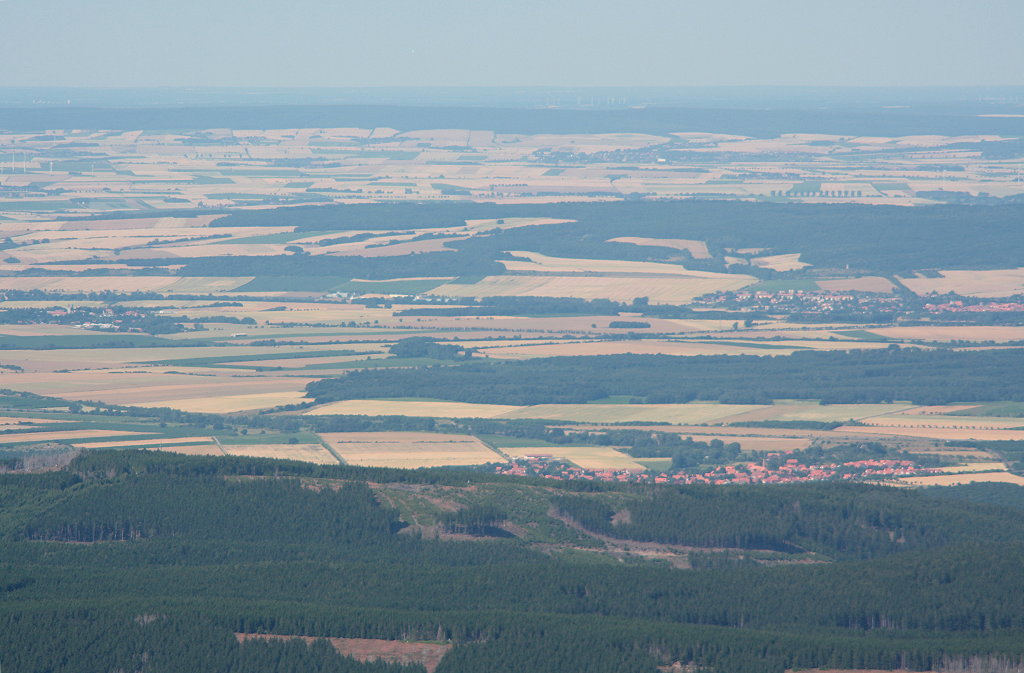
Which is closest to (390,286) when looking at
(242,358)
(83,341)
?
(83,341)

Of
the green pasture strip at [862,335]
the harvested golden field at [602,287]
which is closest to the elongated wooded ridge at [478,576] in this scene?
the green pasture strip at [862,335]

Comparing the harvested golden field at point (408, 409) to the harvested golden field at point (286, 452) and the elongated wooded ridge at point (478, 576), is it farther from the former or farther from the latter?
the elongated wooded ridge at point (478, 576)

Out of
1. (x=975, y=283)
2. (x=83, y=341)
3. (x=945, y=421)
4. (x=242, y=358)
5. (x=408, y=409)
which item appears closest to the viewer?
(x=945, y=421)

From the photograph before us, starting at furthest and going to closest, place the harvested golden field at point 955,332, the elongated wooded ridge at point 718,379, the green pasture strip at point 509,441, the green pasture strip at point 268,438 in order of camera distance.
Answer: the harvested golden field at point 955,332, the elongated wooded ridge at point 718,379, the green pasture strip at point 509,441, the green pasture strip at point 268,438

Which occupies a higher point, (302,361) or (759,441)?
(759,441)

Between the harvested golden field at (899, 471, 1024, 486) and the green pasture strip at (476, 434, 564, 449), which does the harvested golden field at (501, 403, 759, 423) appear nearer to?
the green pasture strip at (476, 434, 564, 449)

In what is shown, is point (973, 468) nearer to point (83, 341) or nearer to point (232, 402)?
point (232, 402)

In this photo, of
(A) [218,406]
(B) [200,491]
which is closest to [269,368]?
(A) [218,406]
